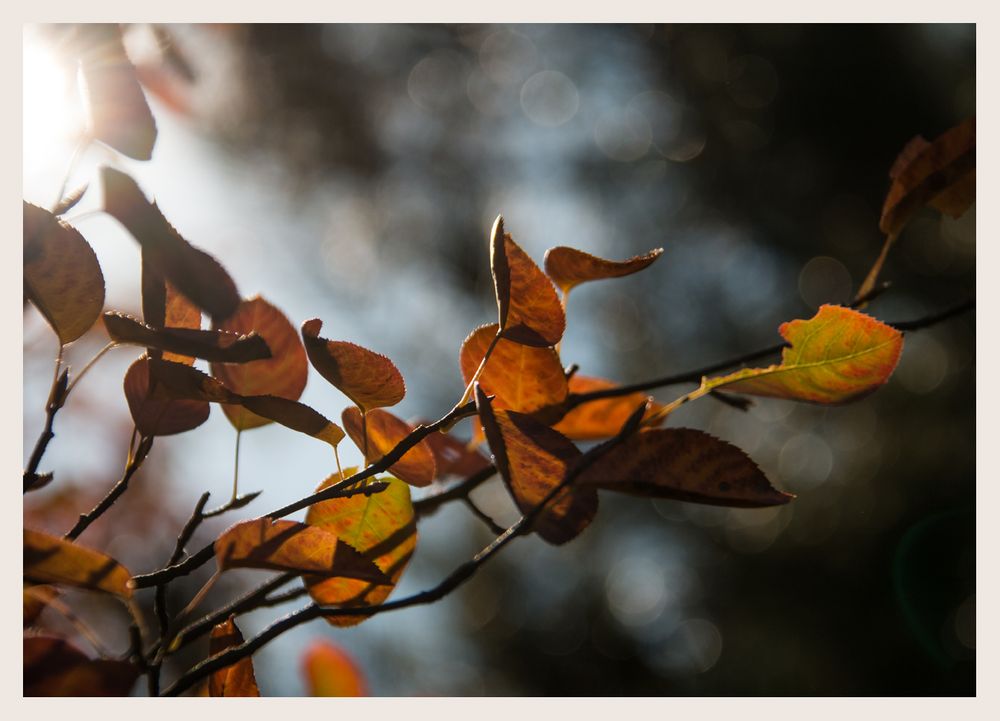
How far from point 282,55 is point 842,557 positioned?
11.0ft

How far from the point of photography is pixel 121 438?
147 centimetres

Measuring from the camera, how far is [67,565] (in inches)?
8.1

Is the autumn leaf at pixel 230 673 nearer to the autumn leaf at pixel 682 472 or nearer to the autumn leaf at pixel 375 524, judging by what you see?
the autumn leaf at pixel 375 524

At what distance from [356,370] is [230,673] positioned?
0.13 metres

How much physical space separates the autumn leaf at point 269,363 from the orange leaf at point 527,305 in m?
0.09

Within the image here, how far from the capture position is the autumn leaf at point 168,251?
0.66 ft

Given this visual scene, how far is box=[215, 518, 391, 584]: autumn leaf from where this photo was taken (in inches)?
8.8

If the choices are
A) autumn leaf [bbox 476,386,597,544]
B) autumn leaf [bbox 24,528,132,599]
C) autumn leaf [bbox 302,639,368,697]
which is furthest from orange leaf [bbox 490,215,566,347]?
autumn leaf [bbox 302,639,368,697]

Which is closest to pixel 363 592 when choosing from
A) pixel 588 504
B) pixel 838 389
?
pixel 588 504

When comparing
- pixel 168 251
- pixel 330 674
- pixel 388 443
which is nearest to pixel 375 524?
pixel 388 443

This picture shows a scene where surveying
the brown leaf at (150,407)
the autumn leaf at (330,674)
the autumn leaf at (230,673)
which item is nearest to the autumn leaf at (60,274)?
the brown leaf at (150,407)

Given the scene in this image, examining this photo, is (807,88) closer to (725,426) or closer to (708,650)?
(725,426)

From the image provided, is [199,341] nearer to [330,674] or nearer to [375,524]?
[375,524]

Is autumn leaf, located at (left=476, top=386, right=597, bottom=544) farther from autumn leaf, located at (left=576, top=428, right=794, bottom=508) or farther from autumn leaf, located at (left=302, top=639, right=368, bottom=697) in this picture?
autumn leaf, located at (left=302, top=639, right=368, bottom=697)
